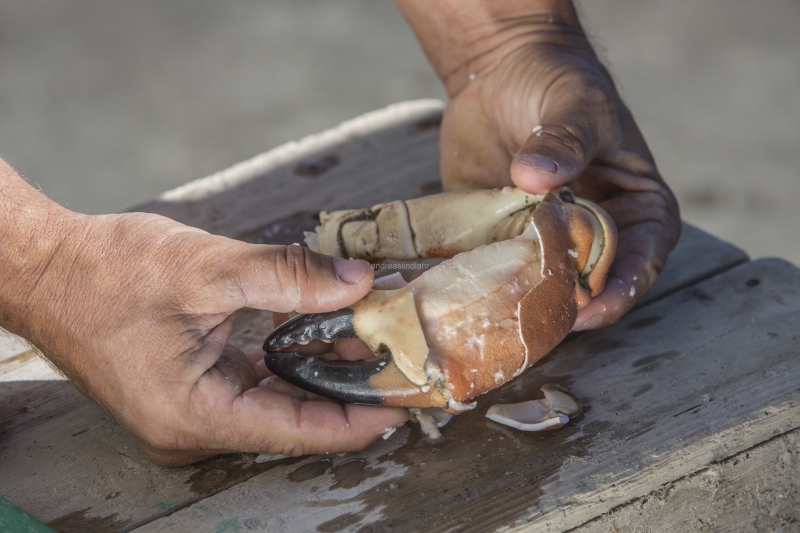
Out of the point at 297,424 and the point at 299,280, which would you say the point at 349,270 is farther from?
the point at 297,424

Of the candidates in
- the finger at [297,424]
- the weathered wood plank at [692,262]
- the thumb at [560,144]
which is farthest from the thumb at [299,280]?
the weathered wood plank at [692,262]

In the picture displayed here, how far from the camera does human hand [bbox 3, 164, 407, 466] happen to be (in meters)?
1.22

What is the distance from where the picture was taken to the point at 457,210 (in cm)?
148

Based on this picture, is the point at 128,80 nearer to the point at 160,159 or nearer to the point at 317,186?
the point at 160,159

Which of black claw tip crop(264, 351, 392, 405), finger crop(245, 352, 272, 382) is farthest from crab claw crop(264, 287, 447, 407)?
finger crop(245, 352, 272, 382)

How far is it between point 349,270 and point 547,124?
0.58 meters

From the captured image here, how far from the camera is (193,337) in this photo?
4.10 feet

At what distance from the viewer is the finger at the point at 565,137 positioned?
1395 mm

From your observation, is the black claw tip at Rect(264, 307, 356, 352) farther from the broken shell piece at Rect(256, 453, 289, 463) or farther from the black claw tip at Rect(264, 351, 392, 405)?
the broken shell piece at Rect(256, 453, 289, 463)

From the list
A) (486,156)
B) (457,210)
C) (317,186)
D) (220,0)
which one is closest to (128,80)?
(220,0)

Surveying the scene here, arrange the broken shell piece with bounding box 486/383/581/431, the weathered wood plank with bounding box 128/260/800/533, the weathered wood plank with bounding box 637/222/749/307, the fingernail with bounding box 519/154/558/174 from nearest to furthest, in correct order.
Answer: the weathered wood plank with bounding box 128/260/800/533 < the broken shell piece with bounding box 486/383/581/431 < the fingernail with bounding box 519/154/558/174 < the weathered wood plank with bounding box 637/222/749/307

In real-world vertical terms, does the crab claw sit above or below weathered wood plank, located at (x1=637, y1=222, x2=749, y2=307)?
above

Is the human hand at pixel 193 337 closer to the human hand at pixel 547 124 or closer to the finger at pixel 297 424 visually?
the finger at pixel 297 424

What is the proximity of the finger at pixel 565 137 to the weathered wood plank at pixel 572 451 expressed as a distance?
14.3 inches
